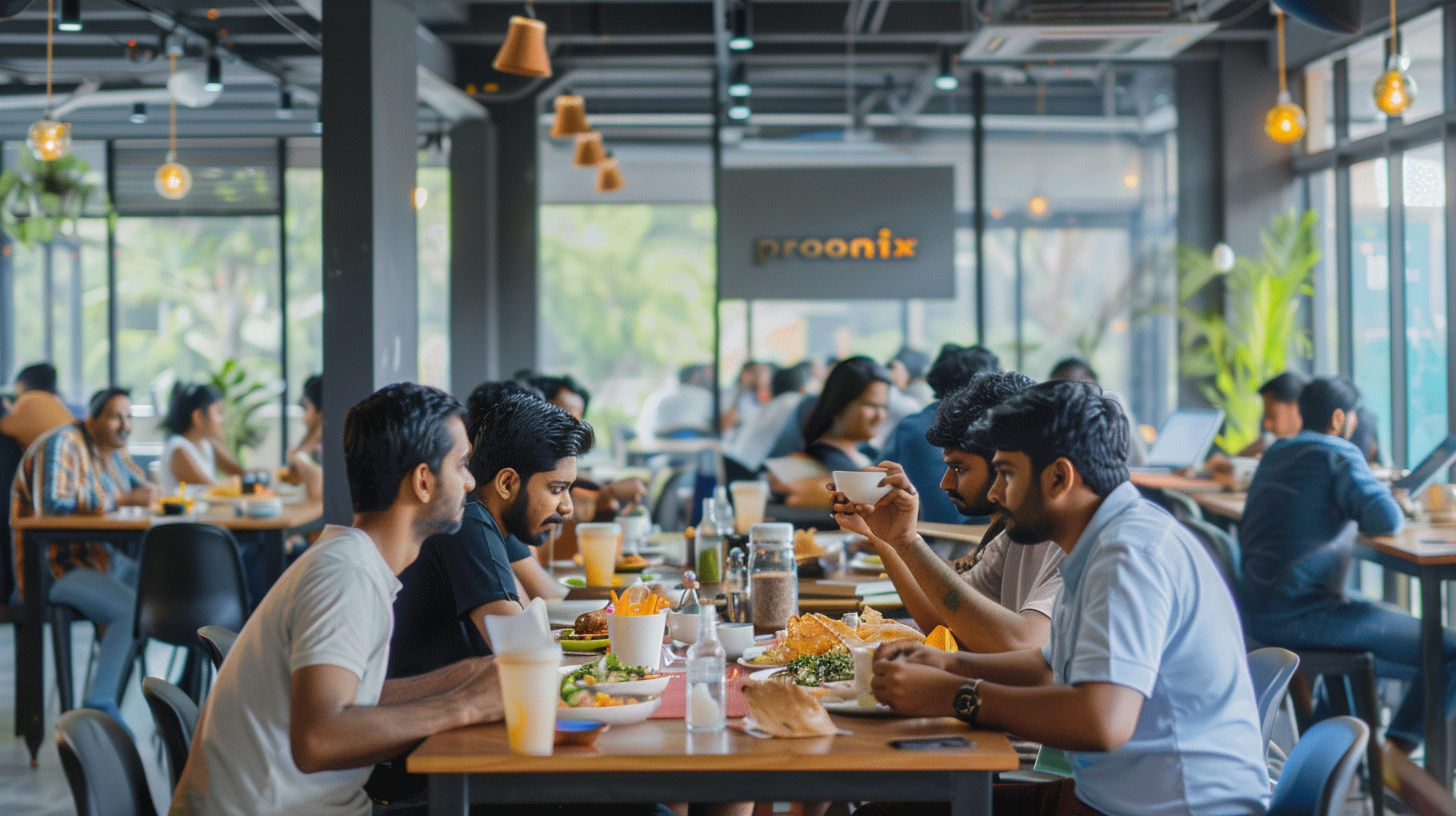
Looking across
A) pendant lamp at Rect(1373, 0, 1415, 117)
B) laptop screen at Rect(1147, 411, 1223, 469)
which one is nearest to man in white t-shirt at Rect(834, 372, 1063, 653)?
pendant lamp at Rect(1373, 0, 1415, 117)

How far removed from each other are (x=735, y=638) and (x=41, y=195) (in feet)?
29.9

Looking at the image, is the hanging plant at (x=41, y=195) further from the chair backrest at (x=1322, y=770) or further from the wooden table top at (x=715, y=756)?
the chair backrest at (x=1322, y=770)

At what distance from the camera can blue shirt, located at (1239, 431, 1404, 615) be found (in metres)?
4.18

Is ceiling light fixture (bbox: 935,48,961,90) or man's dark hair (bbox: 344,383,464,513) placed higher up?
ceiling light fixture (bbox: 935,48,961,90)

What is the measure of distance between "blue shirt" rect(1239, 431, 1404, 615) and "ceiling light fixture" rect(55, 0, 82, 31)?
5909mm

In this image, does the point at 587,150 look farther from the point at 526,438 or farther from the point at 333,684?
the point at 333,684

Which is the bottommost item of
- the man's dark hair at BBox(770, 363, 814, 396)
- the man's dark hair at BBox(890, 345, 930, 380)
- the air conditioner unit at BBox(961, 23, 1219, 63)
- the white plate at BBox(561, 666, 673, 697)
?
the white plate at BBox(561, 666, 673, 697)

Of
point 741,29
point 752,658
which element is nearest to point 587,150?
point 741,29

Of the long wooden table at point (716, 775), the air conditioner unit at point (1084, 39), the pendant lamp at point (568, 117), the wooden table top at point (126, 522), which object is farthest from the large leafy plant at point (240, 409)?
the long wooden table at point (716, 775)

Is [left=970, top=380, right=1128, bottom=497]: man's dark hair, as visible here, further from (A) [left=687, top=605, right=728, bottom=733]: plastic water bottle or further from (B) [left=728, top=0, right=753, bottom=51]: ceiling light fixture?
(B) [left=728, top=0, right=753, bottom=51]: ceiling light fixture

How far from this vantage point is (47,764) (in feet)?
15.7

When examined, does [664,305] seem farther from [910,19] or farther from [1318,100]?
[1318,100]

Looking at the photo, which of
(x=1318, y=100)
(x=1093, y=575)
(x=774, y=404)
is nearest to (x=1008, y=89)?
(x=1318, y=100)

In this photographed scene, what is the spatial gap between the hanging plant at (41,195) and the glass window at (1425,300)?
947cm
